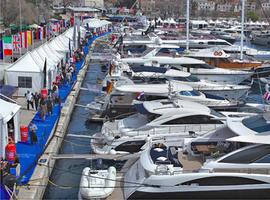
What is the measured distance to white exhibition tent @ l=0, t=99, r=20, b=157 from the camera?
17.0 metres

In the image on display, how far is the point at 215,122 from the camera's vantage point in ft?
65.0

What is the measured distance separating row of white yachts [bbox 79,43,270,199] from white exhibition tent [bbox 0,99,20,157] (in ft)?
10.3

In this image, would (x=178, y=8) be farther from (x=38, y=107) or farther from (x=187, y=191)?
(x=187, y=191)

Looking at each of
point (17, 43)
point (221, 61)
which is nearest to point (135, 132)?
point (17, 43)

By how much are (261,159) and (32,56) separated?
722 inches

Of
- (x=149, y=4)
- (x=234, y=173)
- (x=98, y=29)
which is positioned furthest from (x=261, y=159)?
(x=149, y=4)

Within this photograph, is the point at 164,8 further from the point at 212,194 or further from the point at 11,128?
the point at 212,194

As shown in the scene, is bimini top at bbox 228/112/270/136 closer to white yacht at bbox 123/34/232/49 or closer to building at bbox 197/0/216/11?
white yacht at bbox 123/34/232/49

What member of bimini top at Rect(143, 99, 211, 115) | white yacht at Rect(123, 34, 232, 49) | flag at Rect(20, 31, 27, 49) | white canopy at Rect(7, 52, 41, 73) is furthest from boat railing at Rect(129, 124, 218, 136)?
white yacht at Rect(123, 34, 232, 49)

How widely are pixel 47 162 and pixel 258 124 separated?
751 centimetres

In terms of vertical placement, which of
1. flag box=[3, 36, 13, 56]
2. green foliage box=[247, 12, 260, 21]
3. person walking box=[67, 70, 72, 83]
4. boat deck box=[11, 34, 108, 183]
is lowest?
boat deck box=[11, 34, 108, 183]

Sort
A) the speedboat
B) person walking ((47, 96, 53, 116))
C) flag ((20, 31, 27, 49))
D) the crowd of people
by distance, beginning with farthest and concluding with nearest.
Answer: the speedboat
flag ((20, 31, 27, 49))
person walking ((47, 96, 53, 116))
the crowd of people

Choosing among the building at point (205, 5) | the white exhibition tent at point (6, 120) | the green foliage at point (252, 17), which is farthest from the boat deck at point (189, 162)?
the building at point (205, 5)

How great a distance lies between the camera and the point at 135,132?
19234 mm
